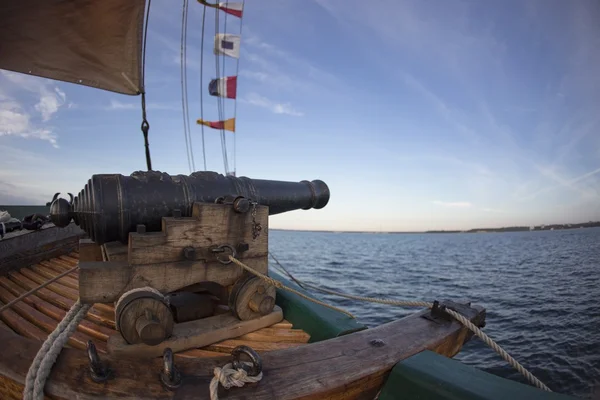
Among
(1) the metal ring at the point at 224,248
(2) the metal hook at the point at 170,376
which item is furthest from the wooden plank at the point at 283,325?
(2) the metal hook at the point at 170,376

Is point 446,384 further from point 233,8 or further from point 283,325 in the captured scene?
point 233,8

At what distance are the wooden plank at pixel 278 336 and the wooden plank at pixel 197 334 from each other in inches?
2.2

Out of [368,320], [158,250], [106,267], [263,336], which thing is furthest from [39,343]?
[368,320]

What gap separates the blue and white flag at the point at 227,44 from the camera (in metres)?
9.75

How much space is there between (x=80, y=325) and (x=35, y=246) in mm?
3400

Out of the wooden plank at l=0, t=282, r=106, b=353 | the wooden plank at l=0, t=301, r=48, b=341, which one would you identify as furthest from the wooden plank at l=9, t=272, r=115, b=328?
the wooden plank at l=0, t=301, r=48, b=341

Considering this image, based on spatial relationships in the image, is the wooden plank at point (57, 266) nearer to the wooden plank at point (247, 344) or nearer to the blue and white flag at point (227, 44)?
the wooden plank at point (247, 344)

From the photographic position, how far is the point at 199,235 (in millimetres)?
2422

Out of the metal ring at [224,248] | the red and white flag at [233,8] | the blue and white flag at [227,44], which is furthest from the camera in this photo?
the blue and white flag at [227,44]

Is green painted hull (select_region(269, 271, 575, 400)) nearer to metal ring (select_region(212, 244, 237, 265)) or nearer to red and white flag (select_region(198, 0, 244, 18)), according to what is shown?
metal ring (select_region(212, 244, 237, 265))

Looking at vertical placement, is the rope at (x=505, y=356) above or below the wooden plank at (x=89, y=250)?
below

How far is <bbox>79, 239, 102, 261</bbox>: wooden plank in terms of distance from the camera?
118 inches

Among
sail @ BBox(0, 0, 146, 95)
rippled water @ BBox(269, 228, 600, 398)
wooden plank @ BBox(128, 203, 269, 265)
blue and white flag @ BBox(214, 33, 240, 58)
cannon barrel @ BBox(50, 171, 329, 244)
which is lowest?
rippled water @ BBox(269, 228, 600, 398)

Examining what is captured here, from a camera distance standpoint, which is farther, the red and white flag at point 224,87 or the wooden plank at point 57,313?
the red and white flag at point 224,87
